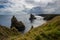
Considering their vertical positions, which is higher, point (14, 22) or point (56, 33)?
point (56, 33)

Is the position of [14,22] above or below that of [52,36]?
below

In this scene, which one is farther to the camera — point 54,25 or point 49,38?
point 54,25

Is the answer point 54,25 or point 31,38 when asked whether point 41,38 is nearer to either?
point 31,38

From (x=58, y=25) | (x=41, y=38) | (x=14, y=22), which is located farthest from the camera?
(x=14, y=22)

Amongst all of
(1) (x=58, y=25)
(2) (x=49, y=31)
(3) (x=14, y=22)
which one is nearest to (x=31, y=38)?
(2) (x=49, y=31)

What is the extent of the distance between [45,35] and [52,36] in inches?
21.0

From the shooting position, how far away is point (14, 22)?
17375cm

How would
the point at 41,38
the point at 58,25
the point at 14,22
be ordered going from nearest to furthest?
the point at 41,38 < the point at 58,25 < the point at 14,22

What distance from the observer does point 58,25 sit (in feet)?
49.2

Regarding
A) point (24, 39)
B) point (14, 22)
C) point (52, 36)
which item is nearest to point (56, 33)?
point (52, 36)

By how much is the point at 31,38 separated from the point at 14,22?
160243 mm

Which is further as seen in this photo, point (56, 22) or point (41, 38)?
point (56, 22)

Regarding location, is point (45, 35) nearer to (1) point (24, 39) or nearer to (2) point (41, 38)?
(2) point (41, 38)

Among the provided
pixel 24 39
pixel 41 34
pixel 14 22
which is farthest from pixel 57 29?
pixel 14 22
